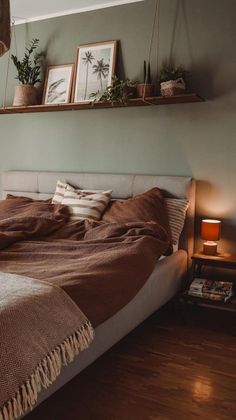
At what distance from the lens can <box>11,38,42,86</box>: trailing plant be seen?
4105mm

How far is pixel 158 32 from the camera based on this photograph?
11.6ft

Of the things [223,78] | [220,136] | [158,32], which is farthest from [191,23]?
[220,136]

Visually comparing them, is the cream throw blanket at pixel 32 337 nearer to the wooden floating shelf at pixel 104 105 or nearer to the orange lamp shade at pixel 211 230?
the orange lamp shade at pixel 211 230

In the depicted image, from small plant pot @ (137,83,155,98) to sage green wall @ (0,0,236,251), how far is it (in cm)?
19

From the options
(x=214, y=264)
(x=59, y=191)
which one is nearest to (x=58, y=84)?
(x=59, y=191)

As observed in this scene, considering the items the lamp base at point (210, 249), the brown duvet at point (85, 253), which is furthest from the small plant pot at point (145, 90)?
the lamp base at point (210, 249)

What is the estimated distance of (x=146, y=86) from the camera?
136 inches

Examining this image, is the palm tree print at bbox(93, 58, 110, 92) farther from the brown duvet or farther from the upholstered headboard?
the brown duvet

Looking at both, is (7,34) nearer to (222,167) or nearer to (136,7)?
(222,167)

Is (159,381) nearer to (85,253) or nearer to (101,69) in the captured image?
(85,253)

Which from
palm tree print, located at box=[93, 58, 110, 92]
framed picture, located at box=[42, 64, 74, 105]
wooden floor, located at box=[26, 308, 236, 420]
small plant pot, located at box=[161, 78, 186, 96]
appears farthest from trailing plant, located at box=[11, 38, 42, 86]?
wooden floor, located at box=[26, 308, 236, 420]

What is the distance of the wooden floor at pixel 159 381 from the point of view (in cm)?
206

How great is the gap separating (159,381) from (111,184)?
181 centimetres

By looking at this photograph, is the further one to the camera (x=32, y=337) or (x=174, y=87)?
(x=174, y=87)
